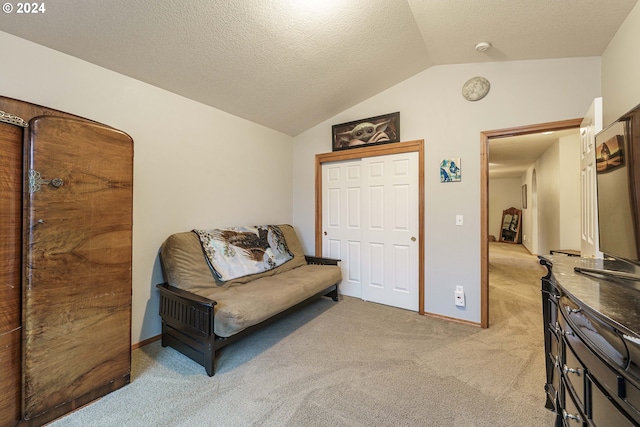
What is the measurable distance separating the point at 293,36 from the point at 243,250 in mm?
2031

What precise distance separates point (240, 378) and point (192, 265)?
1030 mm

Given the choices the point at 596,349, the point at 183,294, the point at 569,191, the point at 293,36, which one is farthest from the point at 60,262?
the point at 569,191

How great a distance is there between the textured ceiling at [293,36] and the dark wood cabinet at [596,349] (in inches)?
71.8

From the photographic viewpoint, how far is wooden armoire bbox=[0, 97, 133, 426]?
4.48 ft

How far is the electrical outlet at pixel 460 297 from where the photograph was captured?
2.82 meters

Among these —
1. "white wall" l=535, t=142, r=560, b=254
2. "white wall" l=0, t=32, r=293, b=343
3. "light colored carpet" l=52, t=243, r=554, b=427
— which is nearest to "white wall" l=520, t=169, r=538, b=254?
"white wall" l=535, t=142, r=560, b=254

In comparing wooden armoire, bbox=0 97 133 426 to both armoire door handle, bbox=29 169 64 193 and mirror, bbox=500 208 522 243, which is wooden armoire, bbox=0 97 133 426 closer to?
armoire door handle, bbox=29 169 64 193

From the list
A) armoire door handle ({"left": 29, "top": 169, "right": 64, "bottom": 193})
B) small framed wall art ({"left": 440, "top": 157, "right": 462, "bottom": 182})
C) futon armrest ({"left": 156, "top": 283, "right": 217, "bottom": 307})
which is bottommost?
futon armrest ({"left": 156, "top": 283, "right": 217, "bottom": 307})

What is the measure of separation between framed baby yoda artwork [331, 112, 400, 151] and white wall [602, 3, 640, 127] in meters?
1.70

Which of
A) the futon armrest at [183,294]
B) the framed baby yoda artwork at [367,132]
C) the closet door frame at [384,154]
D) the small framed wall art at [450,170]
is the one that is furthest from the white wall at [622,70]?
the futon armrest at [183,294]

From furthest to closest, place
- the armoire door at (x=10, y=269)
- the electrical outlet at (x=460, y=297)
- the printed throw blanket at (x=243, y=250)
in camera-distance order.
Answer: the electrical outlet at (x=460, y=297) < the printed throw blanket at (x=243, y=250) < the armoire door at (x=10, y=269)

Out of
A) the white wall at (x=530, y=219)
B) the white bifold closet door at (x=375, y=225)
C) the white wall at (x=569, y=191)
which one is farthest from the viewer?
the white wall at (x=530, y=219)

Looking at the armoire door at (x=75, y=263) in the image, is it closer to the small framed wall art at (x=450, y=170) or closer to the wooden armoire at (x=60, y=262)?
the wooden armoire at (x=60, y=262)

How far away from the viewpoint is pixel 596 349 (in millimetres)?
853
